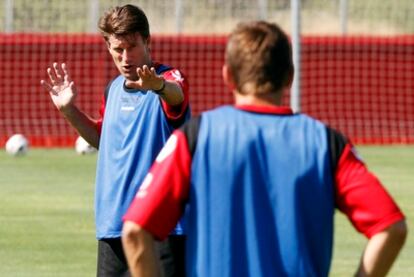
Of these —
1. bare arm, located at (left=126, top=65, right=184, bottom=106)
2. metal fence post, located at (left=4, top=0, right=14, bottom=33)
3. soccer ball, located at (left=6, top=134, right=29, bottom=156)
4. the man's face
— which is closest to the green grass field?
soccer ball, located at (left=6, top=134, right=29, bottom=156)

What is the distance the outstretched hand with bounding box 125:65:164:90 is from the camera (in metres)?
5.62

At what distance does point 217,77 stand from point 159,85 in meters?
16.4

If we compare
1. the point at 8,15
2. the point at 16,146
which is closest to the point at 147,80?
the point at 16,146

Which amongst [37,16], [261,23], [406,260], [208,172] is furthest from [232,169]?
[37,16]

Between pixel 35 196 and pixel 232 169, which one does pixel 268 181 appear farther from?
pixel 35 196

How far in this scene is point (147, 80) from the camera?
223 inches

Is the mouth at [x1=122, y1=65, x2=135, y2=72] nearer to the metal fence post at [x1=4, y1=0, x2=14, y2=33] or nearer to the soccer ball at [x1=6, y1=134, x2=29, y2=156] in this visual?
the soccer ball at [x1=6, y1=134, x2=29, y2=156]

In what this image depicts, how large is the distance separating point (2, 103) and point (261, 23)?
18.3m

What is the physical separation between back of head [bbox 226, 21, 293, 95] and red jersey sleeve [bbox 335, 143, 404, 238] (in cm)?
30

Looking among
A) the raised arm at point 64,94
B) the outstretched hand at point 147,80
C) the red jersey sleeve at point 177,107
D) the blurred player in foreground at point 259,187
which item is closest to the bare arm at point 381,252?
the blurred player in foreground at point 259,187

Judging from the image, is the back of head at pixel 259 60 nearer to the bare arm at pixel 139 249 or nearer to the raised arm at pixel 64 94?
the bare arm at pixel 139 249

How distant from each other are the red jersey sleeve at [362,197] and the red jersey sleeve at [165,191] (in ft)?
1.52

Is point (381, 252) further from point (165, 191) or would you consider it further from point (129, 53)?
point (129, 53)

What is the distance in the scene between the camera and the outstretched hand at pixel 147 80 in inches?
221
